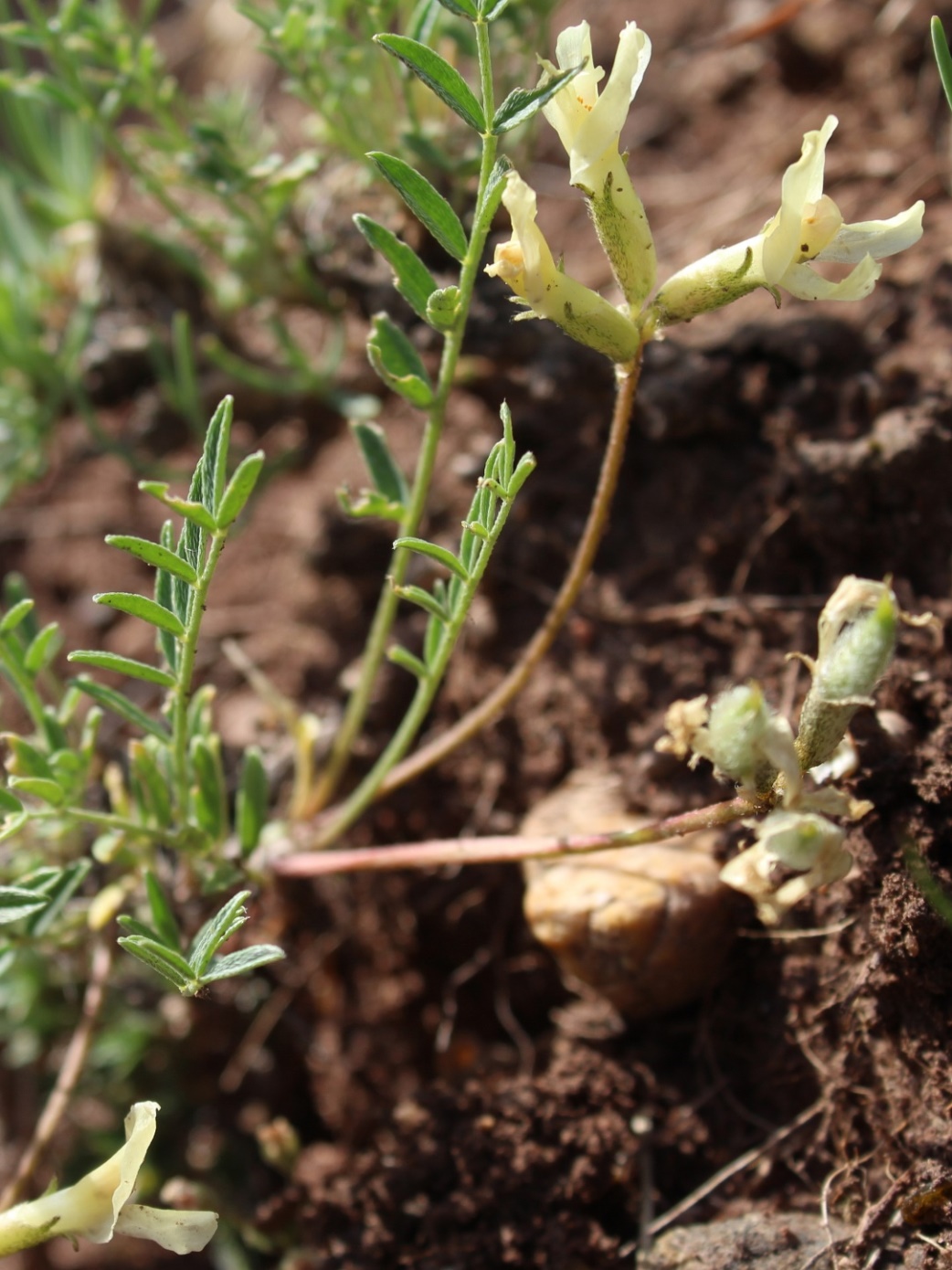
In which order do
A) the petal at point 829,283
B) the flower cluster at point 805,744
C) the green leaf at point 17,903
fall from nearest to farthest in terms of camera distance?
the flower cluster at point 805,744
the petal at point 829,283
the green leaf at point 17,903

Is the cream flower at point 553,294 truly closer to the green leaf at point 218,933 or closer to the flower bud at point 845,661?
the flower bud at point 845,661

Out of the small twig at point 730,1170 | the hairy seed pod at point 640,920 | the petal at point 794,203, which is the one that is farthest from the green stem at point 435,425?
the small twig at point 730,1170

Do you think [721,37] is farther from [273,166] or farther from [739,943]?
[739,943]

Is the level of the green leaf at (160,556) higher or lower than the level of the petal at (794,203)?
lower

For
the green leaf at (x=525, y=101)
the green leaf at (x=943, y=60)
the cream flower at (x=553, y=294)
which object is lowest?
the cream flower at (x=553, y=294)

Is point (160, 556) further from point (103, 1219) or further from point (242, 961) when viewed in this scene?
point (103, 1219)
